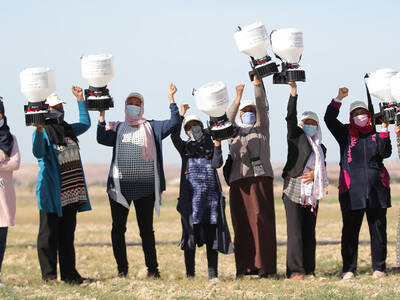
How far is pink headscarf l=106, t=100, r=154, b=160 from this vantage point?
8539 millimetres

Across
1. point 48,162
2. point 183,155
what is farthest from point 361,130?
point 48,162

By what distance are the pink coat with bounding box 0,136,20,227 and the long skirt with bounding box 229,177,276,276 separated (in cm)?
245

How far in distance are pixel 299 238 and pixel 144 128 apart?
2.21 m

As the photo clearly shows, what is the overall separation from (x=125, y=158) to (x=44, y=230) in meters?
1.22

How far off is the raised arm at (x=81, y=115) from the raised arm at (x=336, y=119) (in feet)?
9.26

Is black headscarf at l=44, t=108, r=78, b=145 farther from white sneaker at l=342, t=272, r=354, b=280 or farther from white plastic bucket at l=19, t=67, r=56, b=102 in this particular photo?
white sneaker at l=342, t=272, r=354, b=280

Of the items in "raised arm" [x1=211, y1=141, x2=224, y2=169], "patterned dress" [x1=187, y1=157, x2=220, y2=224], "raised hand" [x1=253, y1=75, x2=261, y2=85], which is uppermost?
"raised hand" [x1=253, y1=75, x2=261, y2=85]

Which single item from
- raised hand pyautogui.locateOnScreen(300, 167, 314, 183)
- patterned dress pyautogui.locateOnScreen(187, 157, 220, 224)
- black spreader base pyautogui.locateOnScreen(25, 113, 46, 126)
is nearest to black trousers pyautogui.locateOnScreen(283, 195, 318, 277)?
raised hand pyautogui.locateOnScreen(300, 167, 314, 183)

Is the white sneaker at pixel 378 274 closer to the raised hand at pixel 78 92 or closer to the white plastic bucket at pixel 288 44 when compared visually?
the white plastic bucket at pixel 288 44

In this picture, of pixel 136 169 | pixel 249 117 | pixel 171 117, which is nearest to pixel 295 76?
pixel 249 117

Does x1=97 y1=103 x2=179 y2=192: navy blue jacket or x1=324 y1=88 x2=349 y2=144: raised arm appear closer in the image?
x1=97 y1=103 x2=179 y2=192: navy blue jacket

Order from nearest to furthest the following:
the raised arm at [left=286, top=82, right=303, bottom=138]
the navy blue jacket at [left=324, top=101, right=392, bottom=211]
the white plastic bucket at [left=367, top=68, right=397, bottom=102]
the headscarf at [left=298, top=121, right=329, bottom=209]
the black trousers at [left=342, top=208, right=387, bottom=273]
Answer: the raised arm at [left=286, top=82, right=303, bottom=138], the white plastic bucket at [left=367, top=68, right=397, bottom=102], the headscarf at [left=298, top=121, right=329, bottom=209], the navy blue jacket at [left=324, top=101, right=392, bottom=211], the black trousers at [left=342, top=208, right=387, bottom=273]

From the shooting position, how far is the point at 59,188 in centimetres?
811

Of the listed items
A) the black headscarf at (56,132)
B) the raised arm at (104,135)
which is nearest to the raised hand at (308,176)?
the raised arm at (104,135)
